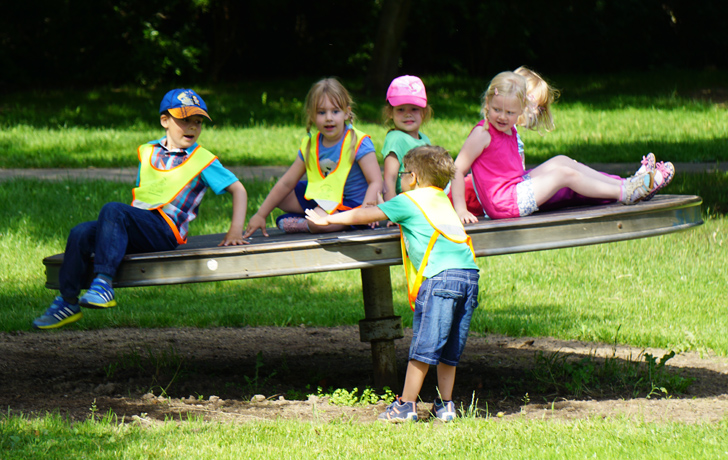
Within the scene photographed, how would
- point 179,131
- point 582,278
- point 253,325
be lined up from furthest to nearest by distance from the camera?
point 582,278 < point 253,325 < point 179,131

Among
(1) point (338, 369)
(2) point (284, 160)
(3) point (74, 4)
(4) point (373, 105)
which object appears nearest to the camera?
(1) point (338, 369)

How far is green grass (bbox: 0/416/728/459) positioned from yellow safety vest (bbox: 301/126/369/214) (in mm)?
1246

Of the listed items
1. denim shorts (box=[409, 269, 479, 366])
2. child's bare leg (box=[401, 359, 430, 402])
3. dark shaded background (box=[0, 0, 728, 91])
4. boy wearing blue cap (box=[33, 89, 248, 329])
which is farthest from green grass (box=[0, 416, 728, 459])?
dark shaded background (box=[0, 0, 728, 91])

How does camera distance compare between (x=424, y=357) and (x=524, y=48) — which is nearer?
(x=424, y=357)

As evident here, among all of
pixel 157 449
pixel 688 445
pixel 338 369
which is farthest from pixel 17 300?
pixel 688 445

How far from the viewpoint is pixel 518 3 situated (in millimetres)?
24578

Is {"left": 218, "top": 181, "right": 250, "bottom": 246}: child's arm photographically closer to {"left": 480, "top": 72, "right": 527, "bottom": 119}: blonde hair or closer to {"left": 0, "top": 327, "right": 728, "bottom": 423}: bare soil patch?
{"left": 0, "top": 327, "right": 728, "bottom": 423}: bare soil patch

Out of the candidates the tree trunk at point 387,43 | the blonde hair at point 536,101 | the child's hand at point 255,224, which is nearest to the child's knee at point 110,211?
the child's hand at point 255,224

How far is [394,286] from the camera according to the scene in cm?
753

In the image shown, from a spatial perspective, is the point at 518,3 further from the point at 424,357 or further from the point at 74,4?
the point at 424,357

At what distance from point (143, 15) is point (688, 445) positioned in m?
21.0

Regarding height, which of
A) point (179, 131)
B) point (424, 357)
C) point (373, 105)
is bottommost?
point (424, 357)

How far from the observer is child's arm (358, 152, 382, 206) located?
180 inches

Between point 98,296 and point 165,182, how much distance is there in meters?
0.84
